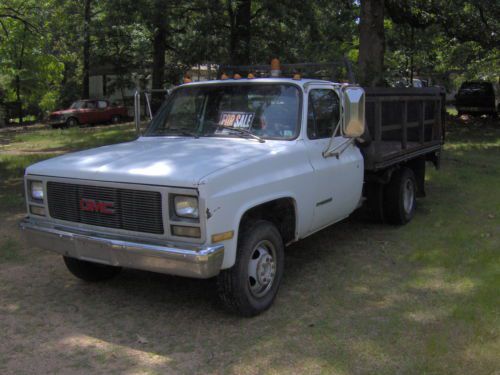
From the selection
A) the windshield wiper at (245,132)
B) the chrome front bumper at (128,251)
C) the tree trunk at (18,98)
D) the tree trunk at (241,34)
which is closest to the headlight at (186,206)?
the chrome front bumper at (128,251)

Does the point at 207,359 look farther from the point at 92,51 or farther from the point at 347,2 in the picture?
the point at 92,51

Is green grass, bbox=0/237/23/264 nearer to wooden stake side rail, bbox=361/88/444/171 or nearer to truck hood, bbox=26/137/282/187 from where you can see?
truck hood, bbox=26/137/282/187

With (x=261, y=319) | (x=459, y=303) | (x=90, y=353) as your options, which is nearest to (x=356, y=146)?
(x=459, y=303)

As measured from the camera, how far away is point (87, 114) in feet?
93.6

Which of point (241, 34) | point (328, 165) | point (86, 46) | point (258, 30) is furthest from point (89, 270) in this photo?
point (86, 46)

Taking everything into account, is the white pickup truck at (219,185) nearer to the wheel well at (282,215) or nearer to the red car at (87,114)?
the wheel well at (282,215)

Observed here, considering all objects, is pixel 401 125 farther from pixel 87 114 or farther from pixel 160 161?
pixel 87 114

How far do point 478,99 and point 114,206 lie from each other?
23450 millimetres

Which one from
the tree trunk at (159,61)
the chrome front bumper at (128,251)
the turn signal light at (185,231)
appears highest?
the tree trunk at (159,61)

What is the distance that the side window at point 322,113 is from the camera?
17.6 feet

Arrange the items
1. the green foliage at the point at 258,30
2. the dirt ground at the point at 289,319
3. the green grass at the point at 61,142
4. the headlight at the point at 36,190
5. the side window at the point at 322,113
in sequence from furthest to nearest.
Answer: the green foliage at the point at 258,30 < the green grass at the point at 61,142 < the side window at the point at 322,113 < the headlight at the point at 36,190 < the dirt ground at the point at 289,319

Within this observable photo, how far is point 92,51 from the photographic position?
3094 cm

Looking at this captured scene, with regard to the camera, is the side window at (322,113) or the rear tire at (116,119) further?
the rear tire at (116,119)

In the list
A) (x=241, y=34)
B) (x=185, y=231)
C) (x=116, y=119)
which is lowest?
(x=116, y=119)
